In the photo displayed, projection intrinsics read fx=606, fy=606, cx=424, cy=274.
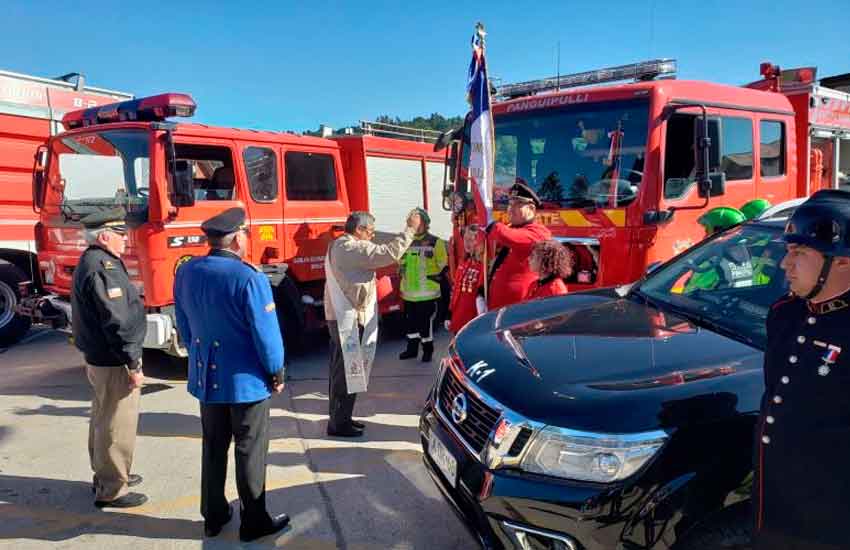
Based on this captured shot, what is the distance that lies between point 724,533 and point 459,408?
1.08m

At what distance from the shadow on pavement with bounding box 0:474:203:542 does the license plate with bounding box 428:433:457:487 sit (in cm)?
142

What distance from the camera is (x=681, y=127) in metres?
4.94

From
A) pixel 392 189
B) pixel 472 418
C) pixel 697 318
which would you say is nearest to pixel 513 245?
pixel 697 318

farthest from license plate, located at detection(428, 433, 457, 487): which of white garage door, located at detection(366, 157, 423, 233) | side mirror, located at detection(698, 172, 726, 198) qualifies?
white garage door, located at detection(366, 157, 423, 233)

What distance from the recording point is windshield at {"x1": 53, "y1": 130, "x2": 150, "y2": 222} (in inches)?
213

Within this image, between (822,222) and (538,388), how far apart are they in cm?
108

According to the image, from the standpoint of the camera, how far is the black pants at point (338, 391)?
4.43 m

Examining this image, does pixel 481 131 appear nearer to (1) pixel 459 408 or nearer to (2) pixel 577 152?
(2) pixel 577 152

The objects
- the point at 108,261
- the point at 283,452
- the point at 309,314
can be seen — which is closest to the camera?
the point at 108,261

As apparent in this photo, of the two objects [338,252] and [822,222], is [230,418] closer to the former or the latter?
[338,252]

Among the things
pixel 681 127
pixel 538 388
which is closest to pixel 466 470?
pixel 538 388

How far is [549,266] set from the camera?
383cm

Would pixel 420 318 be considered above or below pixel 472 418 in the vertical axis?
below

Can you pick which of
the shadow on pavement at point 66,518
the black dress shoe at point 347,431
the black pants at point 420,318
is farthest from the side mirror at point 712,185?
the shadow on pavement at point 66,518
